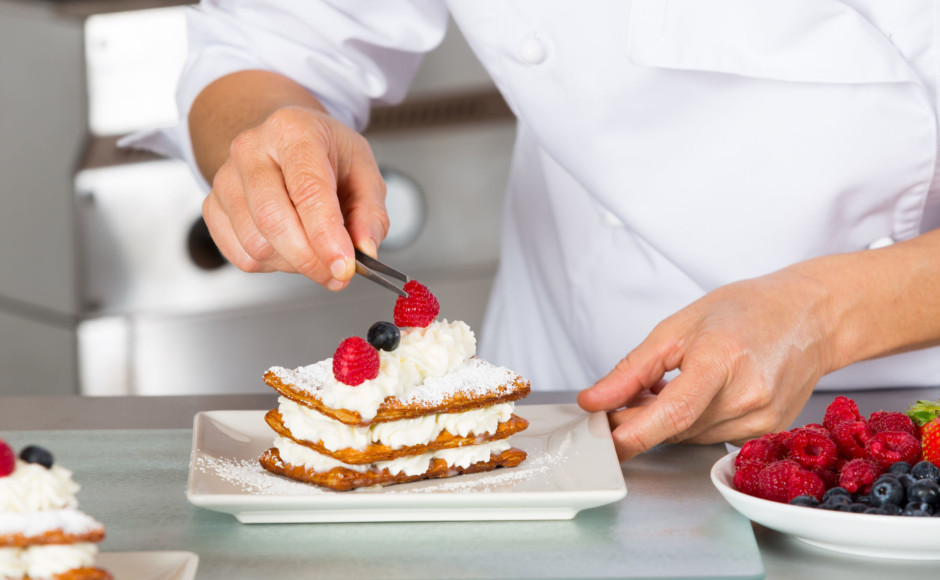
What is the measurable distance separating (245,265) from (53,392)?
179cm

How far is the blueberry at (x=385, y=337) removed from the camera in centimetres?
109

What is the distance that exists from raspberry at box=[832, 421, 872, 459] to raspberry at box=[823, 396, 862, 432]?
0.04 metres

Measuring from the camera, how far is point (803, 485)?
34.7 inches

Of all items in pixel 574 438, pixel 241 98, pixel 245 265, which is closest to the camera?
pixel 574 438

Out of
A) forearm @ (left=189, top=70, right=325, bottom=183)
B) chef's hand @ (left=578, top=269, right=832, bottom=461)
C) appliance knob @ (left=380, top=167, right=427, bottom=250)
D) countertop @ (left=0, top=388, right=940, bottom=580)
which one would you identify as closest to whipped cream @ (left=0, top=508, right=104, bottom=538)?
countertop @ (left=0, top=388, right=940, bottom=580)

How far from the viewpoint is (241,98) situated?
1.57 metres

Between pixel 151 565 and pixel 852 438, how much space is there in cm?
61

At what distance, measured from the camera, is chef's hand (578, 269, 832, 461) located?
1.11 meters

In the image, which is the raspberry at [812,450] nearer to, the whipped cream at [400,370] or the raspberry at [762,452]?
the raspberry at [762,452]

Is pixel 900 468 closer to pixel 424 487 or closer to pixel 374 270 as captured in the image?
pixel 424 487

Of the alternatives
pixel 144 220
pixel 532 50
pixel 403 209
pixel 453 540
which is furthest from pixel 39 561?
pixel 403 209

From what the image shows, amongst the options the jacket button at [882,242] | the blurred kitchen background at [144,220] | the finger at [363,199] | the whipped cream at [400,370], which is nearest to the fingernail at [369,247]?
the finger at [363,199]

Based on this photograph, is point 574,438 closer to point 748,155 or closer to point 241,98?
point 748,155

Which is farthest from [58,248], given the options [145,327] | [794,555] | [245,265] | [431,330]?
[794,555]
